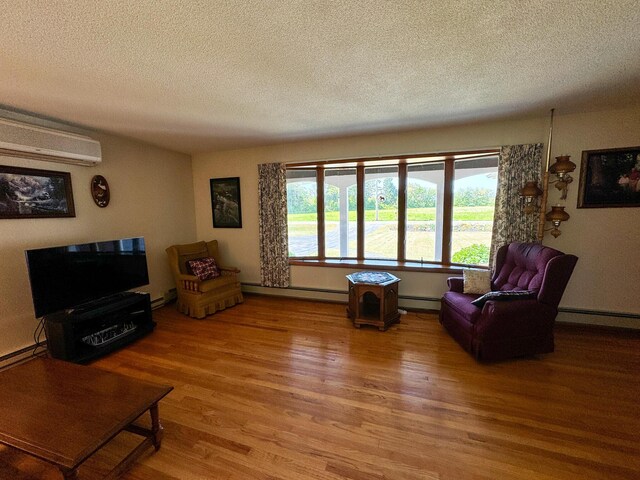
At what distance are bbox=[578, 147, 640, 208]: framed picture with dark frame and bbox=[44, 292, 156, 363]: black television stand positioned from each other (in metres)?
5.28

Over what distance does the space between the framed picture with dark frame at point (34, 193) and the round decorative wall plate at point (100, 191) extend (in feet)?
0.77

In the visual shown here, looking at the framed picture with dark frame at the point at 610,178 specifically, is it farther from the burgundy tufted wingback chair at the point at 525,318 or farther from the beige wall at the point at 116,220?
the beige wall at the point at 116,220

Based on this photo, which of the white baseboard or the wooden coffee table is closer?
the wooden coffee table

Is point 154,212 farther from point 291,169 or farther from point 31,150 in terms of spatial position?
point 291,169

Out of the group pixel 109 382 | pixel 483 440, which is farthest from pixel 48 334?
pixel 483 440

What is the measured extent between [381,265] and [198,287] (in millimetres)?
2583

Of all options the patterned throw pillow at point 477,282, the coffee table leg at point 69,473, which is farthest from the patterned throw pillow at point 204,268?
the patterned throw pillow at point 477,282

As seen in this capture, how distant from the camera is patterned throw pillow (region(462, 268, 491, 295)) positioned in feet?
9.55

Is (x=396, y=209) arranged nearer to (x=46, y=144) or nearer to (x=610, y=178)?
(x=610, y=178)

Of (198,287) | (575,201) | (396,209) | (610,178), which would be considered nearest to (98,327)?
(198,287)

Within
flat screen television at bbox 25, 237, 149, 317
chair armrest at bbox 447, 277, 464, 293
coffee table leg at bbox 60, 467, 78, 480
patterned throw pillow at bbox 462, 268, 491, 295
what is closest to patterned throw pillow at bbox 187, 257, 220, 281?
flat screen television at bbox 25, 237, 149, 317

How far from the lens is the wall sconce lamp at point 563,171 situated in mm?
2725

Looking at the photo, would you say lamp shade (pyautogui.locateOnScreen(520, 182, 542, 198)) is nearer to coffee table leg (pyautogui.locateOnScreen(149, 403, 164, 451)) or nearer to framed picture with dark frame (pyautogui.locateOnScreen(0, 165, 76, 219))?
coffee table leg (pyautogui.locateOnScreen(149, 403, 164, 451))

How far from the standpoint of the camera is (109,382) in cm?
164
